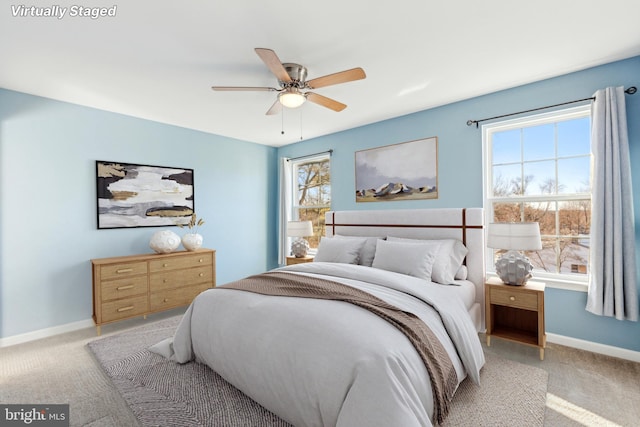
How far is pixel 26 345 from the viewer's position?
289 cm

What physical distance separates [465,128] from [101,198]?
431 centimetres

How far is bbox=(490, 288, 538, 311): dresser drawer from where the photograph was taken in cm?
252

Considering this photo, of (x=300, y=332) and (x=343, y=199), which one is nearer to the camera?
(x=300, y=332)

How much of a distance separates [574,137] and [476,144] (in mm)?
834

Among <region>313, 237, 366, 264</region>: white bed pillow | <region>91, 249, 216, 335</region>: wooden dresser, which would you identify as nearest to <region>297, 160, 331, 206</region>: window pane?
<region>313, 237, 366, 264</region>: white bed pillow

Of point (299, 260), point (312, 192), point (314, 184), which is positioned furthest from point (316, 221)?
point (299, 260)

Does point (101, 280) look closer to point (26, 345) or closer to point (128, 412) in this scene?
point (26, 345)

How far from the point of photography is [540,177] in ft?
9.85

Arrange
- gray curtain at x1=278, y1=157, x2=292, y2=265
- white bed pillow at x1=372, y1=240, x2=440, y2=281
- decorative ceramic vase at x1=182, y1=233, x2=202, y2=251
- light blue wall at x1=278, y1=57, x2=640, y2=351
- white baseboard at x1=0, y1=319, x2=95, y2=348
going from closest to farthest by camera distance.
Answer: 1. light blue wall at x1=278, y1=57, x2=640, y2=351
2. white bed pillow at x1=372, y1=240, x2=440, y2=281
3. white baseboard at x1=0, y1=319, x2=95, y2=348
4. decorative ceramic vase at x1=182, y1=233, x2=202, y2=251
5. gray curtain at x1=278, y1=157, x2=292, y2=265

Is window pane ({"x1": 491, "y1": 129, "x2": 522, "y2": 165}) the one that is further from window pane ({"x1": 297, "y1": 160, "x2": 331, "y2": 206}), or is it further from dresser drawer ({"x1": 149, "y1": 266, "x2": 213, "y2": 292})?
dresser drawer ({"x1": 149, "y1": 266, "x2": 213, "y2": 292})

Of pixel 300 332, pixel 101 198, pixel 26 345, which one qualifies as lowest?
pixel 26 345

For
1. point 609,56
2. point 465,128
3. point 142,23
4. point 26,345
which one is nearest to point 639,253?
point 609,56

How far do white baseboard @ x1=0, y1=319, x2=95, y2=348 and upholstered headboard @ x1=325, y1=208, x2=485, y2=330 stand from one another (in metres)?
3.26

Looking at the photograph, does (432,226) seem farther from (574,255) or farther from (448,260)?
(574,255)
